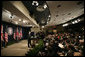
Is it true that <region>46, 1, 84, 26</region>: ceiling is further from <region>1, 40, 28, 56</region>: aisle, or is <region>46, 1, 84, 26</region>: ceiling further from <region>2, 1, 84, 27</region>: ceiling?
<region>1, 40, 28, 56</region>: aisle

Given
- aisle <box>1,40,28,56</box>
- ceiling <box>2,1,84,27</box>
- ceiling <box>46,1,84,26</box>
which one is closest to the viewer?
ceiling <box>2,1,84,27</box>

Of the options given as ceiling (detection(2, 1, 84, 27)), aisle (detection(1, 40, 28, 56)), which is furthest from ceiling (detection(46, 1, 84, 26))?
aisle (detection(1, 40, 28, 56))

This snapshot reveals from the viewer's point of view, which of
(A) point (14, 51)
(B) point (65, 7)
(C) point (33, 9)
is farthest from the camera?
(C) point (33, 9)

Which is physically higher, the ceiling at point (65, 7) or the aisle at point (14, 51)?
the ceiling at point (65, 7)

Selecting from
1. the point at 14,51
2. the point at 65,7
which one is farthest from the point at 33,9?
the point at 14,51

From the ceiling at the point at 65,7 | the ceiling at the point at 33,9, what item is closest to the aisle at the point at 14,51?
the ceiling at the point at 33,9

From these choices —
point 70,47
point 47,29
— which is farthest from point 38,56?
point 47,29

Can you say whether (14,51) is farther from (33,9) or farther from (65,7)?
(65,7)

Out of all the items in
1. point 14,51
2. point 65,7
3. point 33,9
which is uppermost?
point 33,9

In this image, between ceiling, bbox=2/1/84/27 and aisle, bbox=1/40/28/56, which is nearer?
ceiling, bbox=2/1/84/27

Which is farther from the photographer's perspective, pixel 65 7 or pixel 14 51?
pixel 14 51

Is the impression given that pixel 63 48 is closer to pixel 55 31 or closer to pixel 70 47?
pixel 70 47

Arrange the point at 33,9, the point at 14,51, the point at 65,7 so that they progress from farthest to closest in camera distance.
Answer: the point at 33,9 → the point at 14,51 → the point at 65,7

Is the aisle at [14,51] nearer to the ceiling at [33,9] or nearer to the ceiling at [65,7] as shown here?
the ceiling at [33,9]
